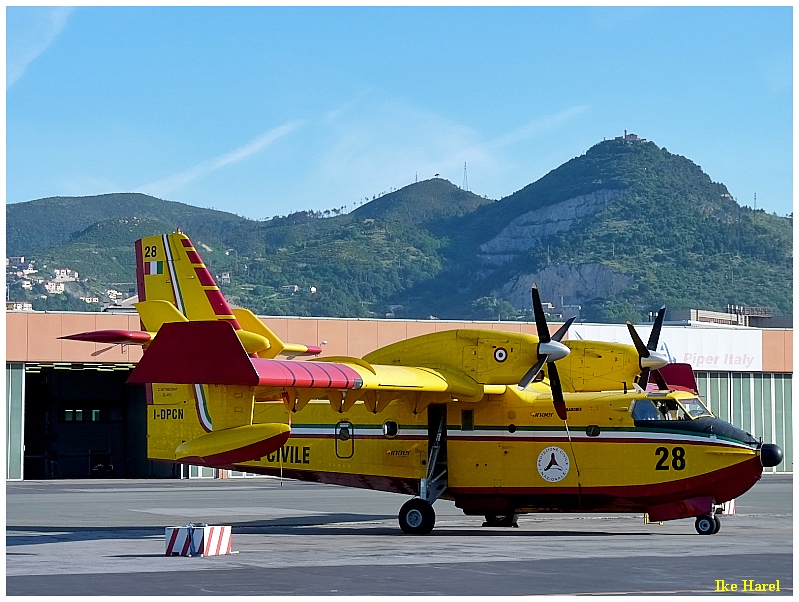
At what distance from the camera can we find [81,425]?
66.6m

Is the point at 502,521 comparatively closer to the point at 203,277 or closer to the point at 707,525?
the point at 707,525

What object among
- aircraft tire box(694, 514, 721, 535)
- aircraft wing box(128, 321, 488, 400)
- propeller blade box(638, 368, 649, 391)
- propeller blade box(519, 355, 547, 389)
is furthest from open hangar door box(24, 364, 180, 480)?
aircraft wing box(128, 321, 488, 400)

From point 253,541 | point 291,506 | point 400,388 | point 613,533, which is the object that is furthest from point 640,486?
point 291,506

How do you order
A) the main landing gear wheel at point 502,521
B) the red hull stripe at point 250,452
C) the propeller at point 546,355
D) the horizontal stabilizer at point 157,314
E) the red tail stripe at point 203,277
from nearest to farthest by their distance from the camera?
the red hull stripe at point 250,452 < the propeller at point 546,355 < the horizontal stabilizer at point 157,314 < the main landing gear wheel at point 502,521 < the red tail stripe at point 203,277

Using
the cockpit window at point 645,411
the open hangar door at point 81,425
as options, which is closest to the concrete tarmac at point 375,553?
the cockpit window at point 645,411

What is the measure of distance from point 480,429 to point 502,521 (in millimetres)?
2694

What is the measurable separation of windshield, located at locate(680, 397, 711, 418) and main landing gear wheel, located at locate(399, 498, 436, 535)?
609 centimetres

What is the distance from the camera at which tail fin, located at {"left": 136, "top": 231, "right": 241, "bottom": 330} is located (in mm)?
30547

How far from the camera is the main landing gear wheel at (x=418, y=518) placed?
27.1 meters

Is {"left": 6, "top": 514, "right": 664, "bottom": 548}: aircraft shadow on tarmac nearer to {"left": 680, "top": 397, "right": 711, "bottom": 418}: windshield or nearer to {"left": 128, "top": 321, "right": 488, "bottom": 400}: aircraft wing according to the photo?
{"left": 680, "top": 397, "right": 711, "bottom": 418}: windshield

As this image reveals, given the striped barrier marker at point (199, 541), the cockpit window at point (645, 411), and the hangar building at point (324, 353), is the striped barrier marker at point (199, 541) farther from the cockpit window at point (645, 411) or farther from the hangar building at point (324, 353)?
the hangar building at point (324, 353)

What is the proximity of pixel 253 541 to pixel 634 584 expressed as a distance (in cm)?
1010

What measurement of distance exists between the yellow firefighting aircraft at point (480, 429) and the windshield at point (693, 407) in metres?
0.03

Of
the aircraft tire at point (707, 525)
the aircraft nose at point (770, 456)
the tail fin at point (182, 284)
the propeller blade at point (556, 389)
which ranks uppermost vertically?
the tail fin at point (182, 284)
